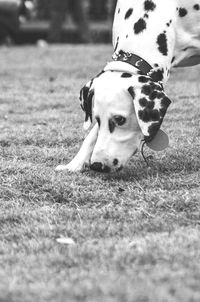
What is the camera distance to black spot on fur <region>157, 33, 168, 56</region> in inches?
190

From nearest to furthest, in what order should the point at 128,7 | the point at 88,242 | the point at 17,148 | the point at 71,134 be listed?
the point at 88,242 < the point at 128,7 < the point at 17,148 < the point at 71,134

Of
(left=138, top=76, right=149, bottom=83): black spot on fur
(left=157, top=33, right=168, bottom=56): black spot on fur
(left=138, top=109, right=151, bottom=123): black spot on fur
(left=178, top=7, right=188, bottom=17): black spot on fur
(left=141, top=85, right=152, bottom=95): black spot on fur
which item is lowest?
(left=138, top=109, right=151, bottom=123): black spot on fur

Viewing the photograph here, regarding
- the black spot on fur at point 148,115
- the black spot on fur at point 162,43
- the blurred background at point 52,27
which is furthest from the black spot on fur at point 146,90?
the blurred background at point 52,27

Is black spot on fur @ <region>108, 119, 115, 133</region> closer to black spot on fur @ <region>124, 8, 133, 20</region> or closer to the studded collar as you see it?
the studded collar

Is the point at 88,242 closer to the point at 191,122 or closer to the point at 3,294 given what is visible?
the point at 3,294

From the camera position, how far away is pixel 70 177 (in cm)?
477

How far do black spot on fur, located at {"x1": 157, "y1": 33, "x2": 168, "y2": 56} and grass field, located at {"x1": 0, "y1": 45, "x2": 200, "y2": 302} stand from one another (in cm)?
78

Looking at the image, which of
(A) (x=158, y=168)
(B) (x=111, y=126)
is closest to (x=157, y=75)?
(B) (x=111, y=126)

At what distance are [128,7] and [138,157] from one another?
1071 millimetres

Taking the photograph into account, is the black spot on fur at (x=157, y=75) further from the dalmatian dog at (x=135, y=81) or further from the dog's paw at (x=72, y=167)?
the dog's paw at (x=72, y=167)

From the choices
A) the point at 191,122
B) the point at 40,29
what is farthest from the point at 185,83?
the point at 40,29

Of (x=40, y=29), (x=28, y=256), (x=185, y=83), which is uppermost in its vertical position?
(x=28, y=256)

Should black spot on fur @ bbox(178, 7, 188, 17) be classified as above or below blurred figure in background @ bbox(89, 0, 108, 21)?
above

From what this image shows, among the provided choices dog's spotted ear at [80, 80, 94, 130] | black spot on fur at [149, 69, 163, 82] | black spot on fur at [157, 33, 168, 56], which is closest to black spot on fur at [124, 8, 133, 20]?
black spot on fur at [157, 33, 168, 56]
